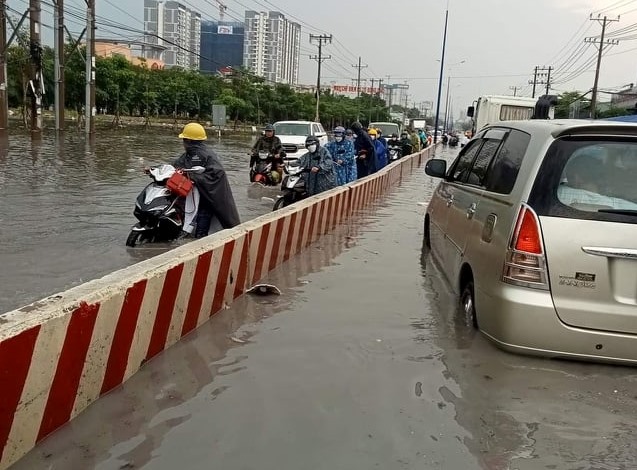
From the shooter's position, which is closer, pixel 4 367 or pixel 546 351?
pixel 4 367

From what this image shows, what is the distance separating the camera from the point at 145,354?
3.81 m

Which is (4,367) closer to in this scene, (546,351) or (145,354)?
(145,354)

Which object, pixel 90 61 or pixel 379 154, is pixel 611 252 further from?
pixel 90 61

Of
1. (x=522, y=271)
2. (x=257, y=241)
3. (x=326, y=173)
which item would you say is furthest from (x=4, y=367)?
(x=326, y=173)

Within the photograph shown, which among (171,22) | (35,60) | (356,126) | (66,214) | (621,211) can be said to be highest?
(171,22)

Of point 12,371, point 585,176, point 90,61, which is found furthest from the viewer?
point 90,61

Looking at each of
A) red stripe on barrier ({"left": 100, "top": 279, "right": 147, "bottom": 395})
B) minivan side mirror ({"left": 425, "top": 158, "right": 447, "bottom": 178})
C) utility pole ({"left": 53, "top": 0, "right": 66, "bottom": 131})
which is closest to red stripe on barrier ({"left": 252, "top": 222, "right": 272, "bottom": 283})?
minivan side mirror ({"left": 425, "top": 158, "right": 447, "bottom": 178})

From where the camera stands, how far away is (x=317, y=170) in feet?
33.6

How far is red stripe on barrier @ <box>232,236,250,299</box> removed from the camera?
5316 millimetres

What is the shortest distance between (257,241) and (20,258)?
298cm

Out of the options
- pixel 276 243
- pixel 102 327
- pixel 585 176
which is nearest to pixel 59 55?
pixel 276 243

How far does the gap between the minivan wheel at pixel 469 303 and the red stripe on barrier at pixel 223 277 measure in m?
1.84

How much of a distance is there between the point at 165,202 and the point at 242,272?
7.60 feet

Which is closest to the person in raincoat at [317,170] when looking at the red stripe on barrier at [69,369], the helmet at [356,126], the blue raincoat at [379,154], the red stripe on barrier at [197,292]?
the helmet at [356,126]
